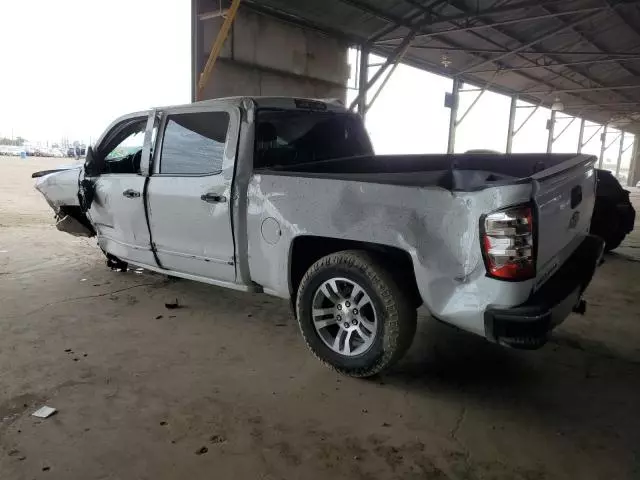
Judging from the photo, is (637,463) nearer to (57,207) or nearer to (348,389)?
(348,389)

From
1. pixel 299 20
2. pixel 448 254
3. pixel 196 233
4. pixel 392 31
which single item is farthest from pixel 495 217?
pixel 392 31

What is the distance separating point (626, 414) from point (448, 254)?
139 cm

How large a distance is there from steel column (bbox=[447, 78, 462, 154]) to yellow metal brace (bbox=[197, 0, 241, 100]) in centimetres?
923

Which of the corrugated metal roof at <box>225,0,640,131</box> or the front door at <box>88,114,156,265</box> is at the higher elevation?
the corrugated metal roof at <box>225,0,640,131</box>

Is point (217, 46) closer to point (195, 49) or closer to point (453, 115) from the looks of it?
point (195, 49)

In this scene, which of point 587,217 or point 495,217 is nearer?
point 495,217

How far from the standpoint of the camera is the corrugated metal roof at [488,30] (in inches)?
379

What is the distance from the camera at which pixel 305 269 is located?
326 cm

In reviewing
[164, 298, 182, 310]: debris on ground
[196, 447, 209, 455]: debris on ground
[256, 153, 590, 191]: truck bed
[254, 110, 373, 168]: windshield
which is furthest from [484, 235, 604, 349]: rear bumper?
[164, 298, 182, 310]: debris on ground

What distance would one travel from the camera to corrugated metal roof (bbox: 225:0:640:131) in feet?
31.6

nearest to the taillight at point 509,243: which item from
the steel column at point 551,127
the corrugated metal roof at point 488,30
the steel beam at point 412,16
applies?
the corrugated metal roof at point 488,30

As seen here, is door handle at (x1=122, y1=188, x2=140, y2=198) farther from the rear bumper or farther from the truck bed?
the rear bumper

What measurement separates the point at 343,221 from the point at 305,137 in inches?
49.6

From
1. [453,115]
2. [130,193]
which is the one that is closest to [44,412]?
[130,193]
